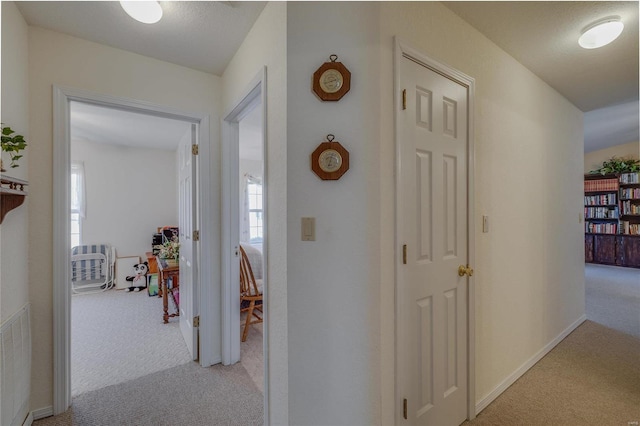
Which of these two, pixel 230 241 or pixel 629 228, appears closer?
pixel 230 241

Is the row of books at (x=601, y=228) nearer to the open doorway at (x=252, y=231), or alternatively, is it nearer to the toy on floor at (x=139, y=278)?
the open doorway at (x=252, y=231)

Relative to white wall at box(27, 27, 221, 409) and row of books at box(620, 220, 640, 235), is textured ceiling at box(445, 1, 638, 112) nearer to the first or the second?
white wall at box(27, 27, 221, 409)

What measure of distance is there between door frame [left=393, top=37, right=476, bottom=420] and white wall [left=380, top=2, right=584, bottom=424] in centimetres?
3

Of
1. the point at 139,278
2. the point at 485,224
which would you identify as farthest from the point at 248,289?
the point at 139,278

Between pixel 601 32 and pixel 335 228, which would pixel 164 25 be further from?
pixel 601 32

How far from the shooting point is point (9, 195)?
1.42 m

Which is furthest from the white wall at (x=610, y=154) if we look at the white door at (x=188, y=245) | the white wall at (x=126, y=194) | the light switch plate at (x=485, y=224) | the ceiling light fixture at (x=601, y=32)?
the white wall at (x=126, y=194)

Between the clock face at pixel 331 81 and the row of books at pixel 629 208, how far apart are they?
25.1ft

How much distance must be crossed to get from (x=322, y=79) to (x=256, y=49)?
0.66m

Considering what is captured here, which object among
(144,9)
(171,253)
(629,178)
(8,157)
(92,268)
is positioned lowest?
(92,268)

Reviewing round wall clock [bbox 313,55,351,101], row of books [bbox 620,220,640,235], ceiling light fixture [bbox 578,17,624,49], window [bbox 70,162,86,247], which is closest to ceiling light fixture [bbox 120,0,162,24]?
round wall clock [bbox 313,55,351,101]

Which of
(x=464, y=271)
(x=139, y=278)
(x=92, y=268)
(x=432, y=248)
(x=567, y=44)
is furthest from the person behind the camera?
(x=139, y=278)

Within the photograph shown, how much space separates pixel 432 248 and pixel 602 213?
7166 millimetres

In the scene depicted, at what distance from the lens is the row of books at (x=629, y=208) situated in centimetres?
567
